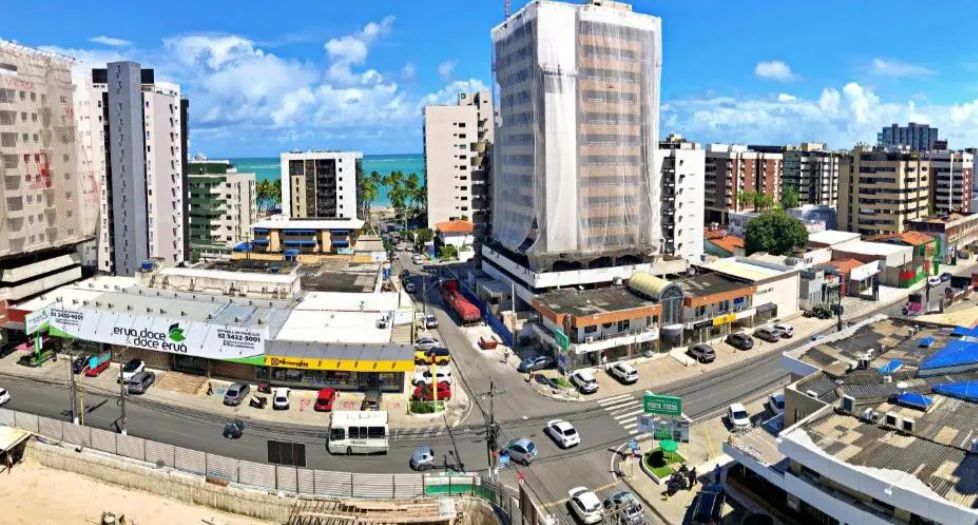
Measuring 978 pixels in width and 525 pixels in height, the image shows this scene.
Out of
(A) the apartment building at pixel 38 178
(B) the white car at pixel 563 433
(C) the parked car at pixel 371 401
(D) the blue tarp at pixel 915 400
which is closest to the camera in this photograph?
(D) the blue tarp at pixel 915 400

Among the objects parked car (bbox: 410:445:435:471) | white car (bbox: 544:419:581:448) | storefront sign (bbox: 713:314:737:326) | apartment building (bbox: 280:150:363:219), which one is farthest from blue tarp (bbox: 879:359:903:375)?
apartment building (bbox: 280:150:363:219)

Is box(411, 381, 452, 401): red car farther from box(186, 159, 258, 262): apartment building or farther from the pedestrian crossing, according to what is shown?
box(186, 159, 258, 262): apartment building

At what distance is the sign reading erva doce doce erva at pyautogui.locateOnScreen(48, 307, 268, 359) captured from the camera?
53312 millimetres

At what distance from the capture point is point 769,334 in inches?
2576

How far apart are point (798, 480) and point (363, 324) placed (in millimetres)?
34851

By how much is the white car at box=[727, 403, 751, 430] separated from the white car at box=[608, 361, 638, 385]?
8504 millimetres

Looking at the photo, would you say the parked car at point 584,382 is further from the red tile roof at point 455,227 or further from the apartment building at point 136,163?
the red tile roof at point 455,227

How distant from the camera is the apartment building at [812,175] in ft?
483

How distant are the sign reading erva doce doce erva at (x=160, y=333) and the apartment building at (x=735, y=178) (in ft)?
344

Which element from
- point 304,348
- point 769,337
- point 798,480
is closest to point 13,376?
point 304,348

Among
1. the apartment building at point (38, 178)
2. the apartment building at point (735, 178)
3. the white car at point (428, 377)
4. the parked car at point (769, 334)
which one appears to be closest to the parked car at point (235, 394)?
the white car at point (428, 377)

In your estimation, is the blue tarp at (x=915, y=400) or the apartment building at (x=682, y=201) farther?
the apartment building at (x=682, y=201)

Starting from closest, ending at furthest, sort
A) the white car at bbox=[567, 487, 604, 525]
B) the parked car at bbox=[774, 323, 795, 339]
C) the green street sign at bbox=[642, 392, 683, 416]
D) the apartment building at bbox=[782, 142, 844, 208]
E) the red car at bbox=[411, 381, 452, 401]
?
the white car at bbox=[567, 487, 604, 525] → the green street sign at bbox=[642, 392, 683, 416] → the red car at bbox=[411, 381, 452, 401] → the parked car at bbox=[774, 323, 795, 339] → the apartment building at bbox=[782, 142, 844, 208]

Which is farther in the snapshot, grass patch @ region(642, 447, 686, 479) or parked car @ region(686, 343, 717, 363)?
parked car @ region(686, 343, 717, 363)
